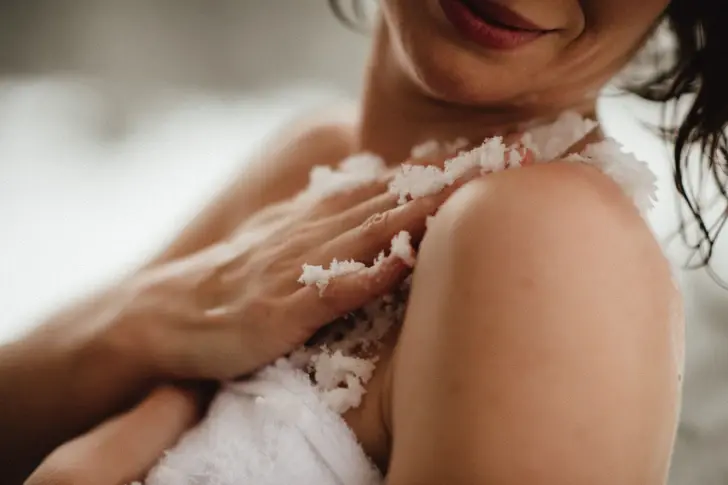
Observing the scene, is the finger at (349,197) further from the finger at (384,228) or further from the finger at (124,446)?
the finger at (124,446)

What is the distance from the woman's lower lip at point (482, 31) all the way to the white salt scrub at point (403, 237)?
0.21ft

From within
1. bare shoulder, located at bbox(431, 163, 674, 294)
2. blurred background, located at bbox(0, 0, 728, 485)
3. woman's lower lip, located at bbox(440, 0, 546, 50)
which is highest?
woman's lower lip, located at bbox(440, 0, 546, 50)

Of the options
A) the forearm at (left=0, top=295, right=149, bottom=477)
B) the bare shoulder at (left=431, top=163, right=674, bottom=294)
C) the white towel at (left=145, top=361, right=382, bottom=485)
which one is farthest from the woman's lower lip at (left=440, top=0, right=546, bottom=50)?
the forearm at (left=0, top=295, right=149, bottom=477)

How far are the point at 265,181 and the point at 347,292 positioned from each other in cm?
30

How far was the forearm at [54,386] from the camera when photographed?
61 centimetres

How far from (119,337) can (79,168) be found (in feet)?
1.79

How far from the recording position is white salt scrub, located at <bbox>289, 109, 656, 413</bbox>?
47cm

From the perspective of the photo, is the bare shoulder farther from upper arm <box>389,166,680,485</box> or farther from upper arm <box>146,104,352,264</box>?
upper arm <box>146,104,352,264</box>

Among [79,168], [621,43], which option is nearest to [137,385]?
[621,43]

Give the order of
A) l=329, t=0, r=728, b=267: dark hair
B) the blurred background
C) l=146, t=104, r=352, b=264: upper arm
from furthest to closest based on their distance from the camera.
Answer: the blurred background < l=146, t=104, r=352, b=264: upper arm < l=329, t=0, r=728, b=267: dark hair

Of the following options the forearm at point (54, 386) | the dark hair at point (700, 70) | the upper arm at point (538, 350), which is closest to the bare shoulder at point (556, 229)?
the upper arm at point (538, 350)

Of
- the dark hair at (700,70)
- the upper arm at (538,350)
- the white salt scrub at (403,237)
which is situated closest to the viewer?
the upper arm at (538,350)


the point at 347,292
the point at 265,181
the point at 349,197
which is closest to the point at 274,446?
the point at 347,292

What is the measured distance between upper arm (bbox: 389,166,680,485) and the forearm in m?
0.30
